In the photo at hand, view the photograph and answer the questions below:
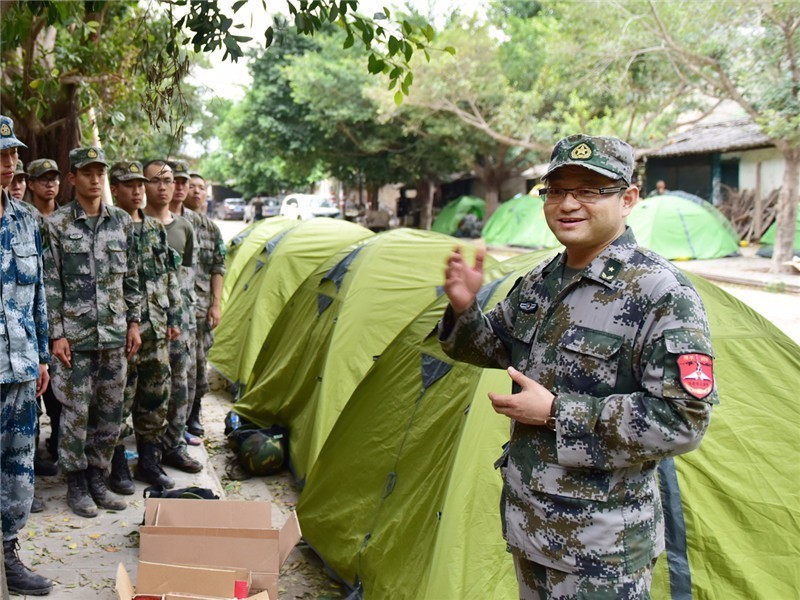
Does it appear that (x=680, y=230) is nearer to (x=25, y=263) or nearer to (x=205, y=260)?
(x=205, y=260)

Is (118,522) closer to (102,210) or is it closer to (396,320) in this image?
(102,210)

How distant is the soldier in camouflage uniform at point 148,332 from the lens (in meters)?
4.57

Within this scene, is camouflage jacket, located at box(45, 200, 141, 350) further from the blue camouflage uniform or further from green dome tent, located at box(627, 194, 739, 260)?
green dome tent, located at box(627, 194, 739, 260)

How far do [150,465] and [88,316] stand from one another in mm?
1218

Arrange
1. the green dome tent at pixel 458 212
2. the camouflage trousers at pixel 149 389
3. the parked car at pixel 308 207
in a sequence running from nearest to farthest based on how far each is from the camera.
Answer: the camouflage trousers at pixel 149 389 → the green dome tent at pixel 458 212 → the parked car at pixel 308 207

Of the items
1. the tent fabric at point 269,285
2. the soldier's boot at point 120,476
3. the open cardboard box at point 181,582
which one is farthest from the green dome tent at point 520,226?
the open cardboard box at point 181,582

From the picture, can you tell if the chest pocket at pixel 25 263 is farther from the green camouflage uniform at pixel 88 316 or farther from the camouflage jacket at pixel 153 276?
the camouflage jacket at pixel 153 276

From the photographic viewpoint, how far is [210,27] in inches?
135

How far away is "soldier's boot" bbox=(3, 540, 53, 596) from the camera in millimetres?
3334

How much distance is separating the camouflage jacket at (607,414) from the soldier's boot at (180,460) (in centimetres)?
353

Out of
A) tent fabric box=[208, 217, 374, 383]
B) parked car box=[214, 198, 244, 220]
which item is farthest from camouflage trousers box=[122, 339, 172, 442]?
parked car box=[214, 198, 244, 220]

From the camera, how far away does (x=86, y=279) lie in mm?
4121

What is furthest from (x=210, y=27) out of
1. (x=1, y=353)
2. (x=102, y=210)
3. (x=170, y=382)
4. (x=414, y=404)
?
(x=170, y=382)

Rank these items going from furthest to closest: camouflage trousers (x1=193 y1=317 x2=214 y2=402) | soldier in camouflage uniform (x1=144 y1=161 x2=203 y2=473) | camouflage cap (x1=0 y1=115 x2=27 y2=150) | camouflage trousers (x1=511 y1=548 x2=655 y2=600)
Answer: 1. camouflage trousers (x1=193 y1=317 x2=214 y2=402)
2. soldier in camouflage uniform (x1=144 y1=161 x2=203 y2=473)
3. camouflage cap (x1=0 y1=115 x2=27 y2=150)
4. camouflage trousers (x1=511 y1=548 x2=655 y2=600)
